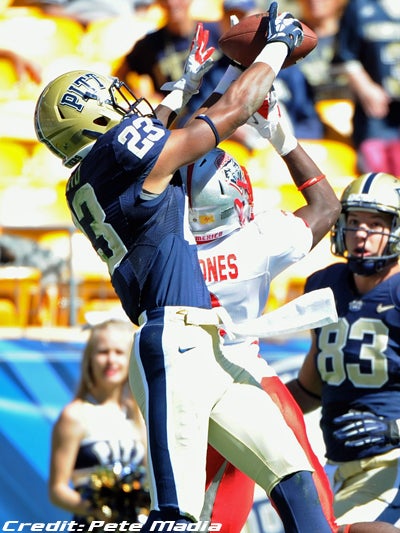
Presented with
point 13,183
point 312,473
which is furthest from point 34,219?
point 312,473

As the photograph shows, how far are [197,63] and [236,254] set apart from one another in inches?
26.8

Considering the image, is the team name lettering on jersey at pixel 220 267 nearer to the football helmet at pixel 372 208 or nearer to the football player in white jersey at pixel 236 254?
the football player in white jersey at pixel 236 254

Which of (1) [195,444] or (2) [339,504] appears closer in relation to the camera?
(1) [195,444]

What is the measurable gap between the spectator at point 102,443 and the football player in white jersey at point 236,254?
117cm

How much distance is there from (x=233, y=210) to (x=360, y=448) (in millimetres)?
1012

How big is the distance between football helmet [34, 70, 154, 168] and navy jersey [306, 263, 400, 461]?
4.13ft

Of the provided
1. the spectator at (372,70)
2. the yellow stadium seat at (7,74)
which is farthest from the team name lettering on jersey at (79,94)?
the yellow stadium seat at (7,74)

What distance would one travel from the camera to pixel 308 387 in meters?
4.74

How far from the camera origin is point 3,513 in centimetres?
580

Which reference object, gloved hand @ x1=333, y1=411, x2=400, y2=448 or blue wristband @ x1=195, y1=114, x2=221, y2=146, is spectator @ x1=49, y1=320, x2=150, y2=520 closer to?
gloved hand @ x1=333, y1=411, x2=400, y2=448

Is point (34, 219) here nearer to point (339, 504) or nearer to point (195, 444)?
point (339, 504)

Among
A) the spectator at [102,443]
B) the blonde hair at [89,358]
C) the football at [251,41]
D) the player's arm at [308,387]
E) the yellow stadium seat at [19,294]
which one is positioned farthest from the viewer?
the yellow stadium seat at [19,294]

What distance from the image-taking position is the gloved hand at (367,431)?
4332 millimetres

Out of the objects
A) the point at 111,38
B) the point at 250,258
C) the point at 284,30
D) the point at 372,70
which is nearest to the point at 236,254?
the point at 250,258
